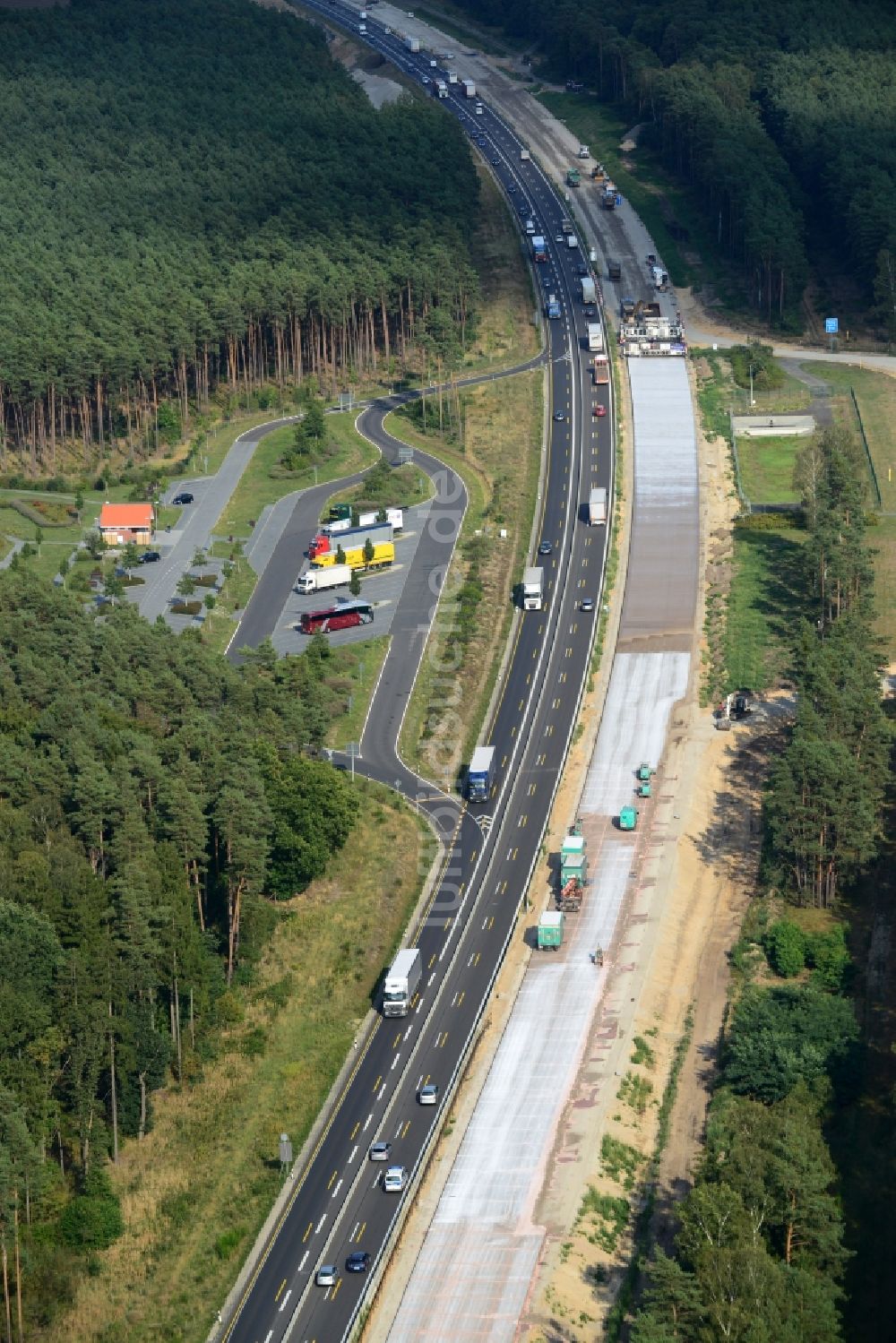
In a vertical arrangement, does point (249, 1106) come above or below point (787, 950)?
below

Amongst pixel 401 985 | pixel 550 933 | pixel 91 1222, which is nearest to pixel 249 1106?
pixel 401 985

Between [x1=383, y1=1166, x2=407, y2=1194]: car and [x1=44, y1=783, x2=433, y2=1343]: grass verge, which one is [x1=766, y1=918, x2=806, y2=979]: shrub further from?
[x1=383, y1=1166, x2=407, y2=1194]: car

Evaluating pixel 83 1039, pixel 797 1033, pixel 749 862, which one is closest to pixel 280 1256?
pixel 83 1039

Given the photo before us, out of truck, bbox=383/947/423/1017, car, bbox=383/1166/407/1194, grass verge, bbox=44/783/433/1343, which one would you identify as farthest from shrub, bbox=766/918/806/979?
car, bbox=383/1166/407/1194

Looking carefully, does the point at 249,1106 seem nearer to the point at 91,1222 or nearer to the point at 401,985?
the point at 401,985

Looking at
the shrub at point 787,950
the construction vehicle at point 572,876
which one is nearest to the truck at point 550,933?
the construction vehicle at point 572,876

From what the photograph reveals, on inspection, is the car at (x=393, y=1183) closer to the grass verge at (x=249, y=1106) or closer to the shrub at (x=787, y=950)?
the grass verge at (x=249, y=1106)
